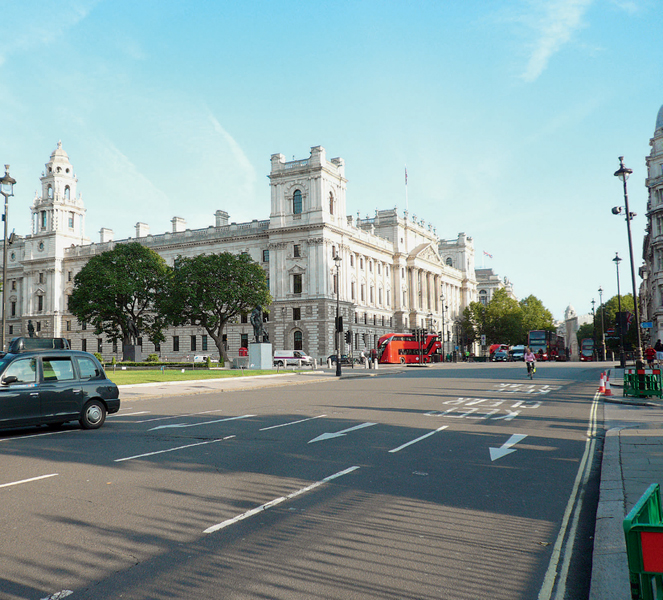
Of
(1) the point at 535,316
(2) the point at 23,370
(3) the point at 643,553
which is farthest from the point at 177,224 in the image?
(3) the point at 643,553

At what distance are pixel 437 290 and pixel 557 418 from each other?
97.4 meters

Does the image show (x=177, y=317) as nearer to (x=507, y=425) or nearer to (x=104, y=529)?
(x=507, y=425)

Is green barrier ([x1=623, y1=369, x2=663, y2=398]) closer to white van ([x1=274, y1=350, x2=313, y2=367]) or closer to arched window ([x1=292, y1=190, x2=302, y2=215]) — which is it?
white van ([x1=274, y1=350, x2=313, y2=367])

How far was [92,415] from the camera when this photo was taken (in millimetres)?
13570

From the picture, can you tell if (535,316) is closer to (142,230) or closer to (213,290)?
(142,230)

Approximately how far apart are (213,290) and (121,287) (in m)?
9.25

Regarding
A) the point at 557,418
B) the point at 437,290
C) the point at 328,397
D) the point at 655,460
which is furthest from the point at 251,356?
the point at 437,290

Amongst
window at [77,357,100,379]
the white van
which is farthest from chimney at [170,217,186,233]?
window at [77,357,100,379]

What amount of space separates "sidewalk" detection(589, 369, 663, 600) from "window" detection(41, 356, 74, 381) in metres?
10.6

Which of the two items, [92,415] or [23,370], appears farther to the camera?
[92,415]

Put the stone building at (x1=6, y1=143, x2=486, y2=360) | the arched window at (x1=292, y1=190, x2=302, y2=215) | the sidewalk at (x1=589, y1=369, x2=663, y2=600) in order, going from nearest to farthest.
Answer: the sidewalk at (x1=589, y1=369, x2=663, y2=600) → the stone building at (x1=6, y1=143, x2=486, y2=360) → the arched window at (x1=292, y1=190, x2=302, y2=215)

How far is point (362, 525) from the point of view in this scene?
20.0 ft

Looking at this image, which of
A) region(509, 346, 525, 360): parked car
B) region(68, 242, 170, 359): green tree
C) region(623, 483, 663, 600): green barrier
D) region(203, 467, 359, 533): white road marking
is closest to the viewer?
region(623, 483, 663, 600): green barrier

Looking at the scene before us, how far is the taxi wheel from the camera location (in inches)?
529
